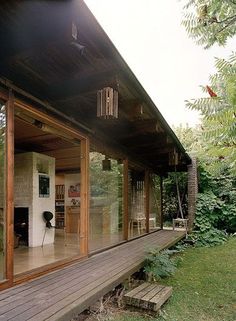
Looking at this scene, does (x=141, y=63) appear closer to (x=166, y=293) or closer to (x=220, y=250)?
(x=220, y=250)

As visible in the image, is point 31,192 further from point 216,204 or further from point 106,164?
point 216,204

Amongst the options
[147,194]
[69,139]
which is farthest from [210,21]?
[147,194]

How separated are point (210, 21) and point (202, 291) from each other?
4088 mm

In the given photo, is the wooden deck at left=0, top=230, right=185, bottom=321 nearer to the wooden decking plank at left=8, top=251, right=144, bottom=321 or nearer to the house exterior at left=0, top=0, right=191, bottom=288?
the wooden decking plank at left=8, top=251, right=144, bottom=321

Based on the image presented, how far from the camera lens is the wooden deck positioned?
2705mm

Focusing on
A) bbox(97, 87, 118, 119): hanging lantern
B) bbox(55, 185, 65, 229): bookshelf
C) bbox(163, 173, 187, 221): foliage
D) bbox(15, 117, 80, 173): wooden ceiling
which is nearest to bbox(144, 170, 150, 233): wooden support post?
bbox(15, 117, 80, 173): wooden ceiling

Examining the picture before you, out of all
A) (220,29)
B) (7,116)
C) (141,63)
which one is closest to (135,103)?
(220,29)

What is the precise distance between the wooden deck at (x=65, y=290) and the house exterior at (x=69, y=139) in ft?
0.75

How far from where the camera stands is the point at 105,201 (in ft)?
20.6

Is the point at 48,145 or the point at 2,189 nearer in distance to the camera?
the point at 2,189

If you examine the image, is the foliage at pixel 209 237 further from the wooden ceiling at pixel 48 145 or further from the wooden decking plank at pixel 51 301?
the wooden decking plank at pixel 51 301

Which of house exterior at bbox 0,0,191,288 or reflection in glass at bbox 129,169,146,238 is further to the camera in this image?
reflection in glass at bbox 129,169,146,238

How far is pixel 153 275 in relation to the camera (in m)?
5.25

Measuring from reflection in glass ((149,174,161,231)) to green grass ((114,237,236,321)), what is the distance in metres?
2.39
